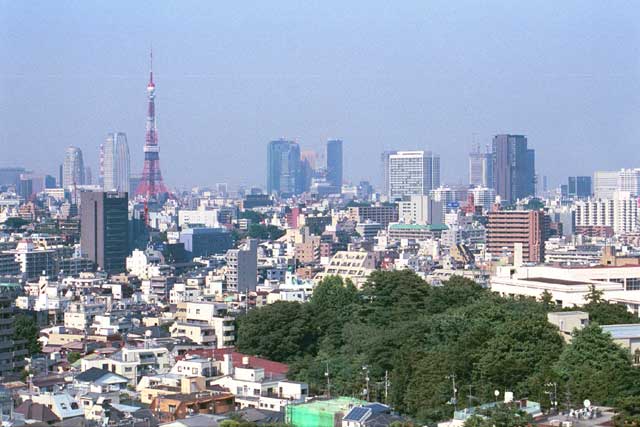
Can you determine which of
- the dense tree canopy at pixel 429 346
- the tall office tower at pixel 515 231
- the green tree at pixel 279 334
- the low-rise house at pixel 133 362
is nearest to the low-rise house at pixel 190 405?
the dense tree canopy at pixel 429 346

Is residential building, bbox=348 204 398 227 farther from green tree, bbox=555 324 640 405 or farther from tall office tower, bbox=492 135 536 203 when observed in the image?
green tree, bbox=555 324 640 405

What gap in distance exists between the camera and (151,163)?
4956cm

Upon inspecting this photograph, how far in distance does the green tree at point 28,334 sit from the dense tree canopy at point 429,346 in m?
2.07

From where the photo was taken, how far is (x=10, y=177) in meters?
47.9

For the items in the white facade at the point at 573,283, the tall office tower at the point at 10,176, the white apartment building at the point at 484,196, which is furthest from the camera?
the white apartment building at the point at 484,196

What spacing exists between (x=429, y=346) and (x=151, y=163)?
128 ft

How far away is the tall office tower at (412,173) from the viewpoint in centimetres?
5927

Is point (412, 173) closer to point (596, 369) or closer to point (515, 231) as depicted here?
point (515, 231)

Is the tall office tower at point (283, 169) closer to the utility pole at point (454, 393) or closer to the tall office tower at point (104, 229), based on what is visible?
the tall office tower at point (104, 229)

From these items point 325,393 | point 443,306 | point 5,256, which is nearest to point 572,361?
point 325,393

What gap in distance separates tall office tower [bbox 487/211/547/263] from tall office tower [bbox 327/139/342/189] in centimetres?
3886

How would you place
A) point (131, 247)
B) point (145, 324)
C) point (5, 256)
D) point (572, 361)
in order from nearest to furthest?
point (572, 361), point (145, 324), point (5, 256), point (131, 247)

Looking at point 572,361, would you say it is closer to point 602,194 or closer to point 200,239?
point 200,239

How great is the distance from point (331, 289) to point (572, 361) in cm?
516
